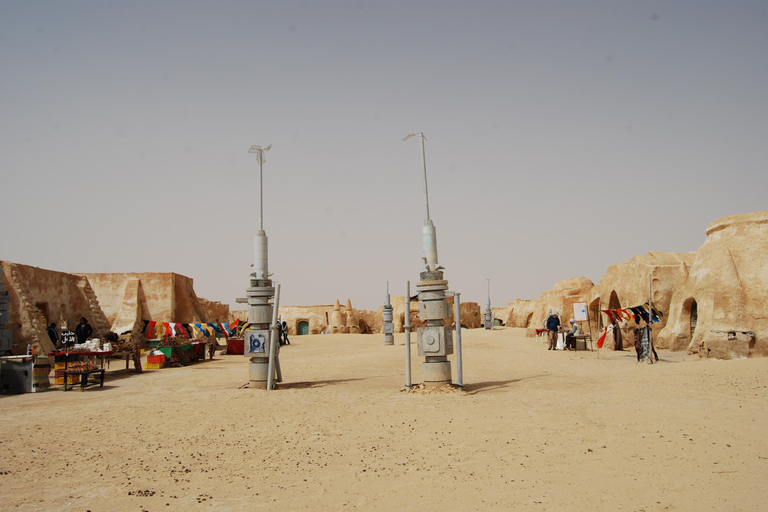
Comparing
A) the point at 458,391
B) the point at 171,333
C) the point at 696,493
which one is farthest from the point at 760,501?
the point at 171,333

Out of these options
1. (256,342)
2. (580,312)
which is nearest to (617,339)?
(580,312)

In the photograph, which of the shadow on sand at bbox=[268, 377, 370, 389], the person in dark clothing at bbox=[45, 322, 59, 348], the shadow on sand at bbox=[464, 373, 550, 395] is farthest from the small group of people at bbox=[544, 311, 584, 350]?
the person in dark clothing at bbox=[45, 322, 59, 348]

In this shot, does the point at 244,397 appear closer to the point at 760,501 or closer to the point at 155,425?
the point at 155,425

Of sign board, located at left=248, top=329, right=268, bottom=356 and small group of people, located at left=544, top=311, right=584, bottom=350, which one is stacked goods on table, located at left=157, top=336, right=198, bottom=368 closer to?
sign board, located at left=248, top=329, right=268, bottom=356

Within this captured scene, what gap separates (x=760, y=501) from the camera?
4.67 m

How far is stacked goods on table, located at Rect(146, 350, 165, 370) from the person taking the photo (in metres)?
18.0

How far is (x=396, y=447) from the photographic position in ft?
22.3

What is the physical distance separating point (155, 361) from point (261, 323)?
25.7ft

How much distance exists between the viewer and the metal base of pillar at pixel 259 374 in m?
12.1

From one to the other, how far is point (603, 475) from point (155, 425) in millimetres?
6373

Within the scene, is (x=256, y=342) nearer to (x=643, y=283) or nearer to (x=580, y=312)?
(x=580, y=312)

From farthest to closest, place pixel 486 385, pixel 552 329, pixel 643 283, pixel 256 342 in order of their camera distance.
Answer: pixel 552 329 < pixel 643 283 < pixel 486 385 < pixel 256 342

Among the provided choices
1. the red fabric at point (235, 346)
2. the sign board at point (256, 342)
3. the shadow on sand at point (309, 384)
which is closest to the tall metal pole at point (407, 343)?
the shadow on sand at point (309, 384)

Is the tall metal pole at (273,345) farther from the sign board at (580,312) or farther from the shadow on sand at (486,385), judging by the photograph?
the sign board at (580,312)
